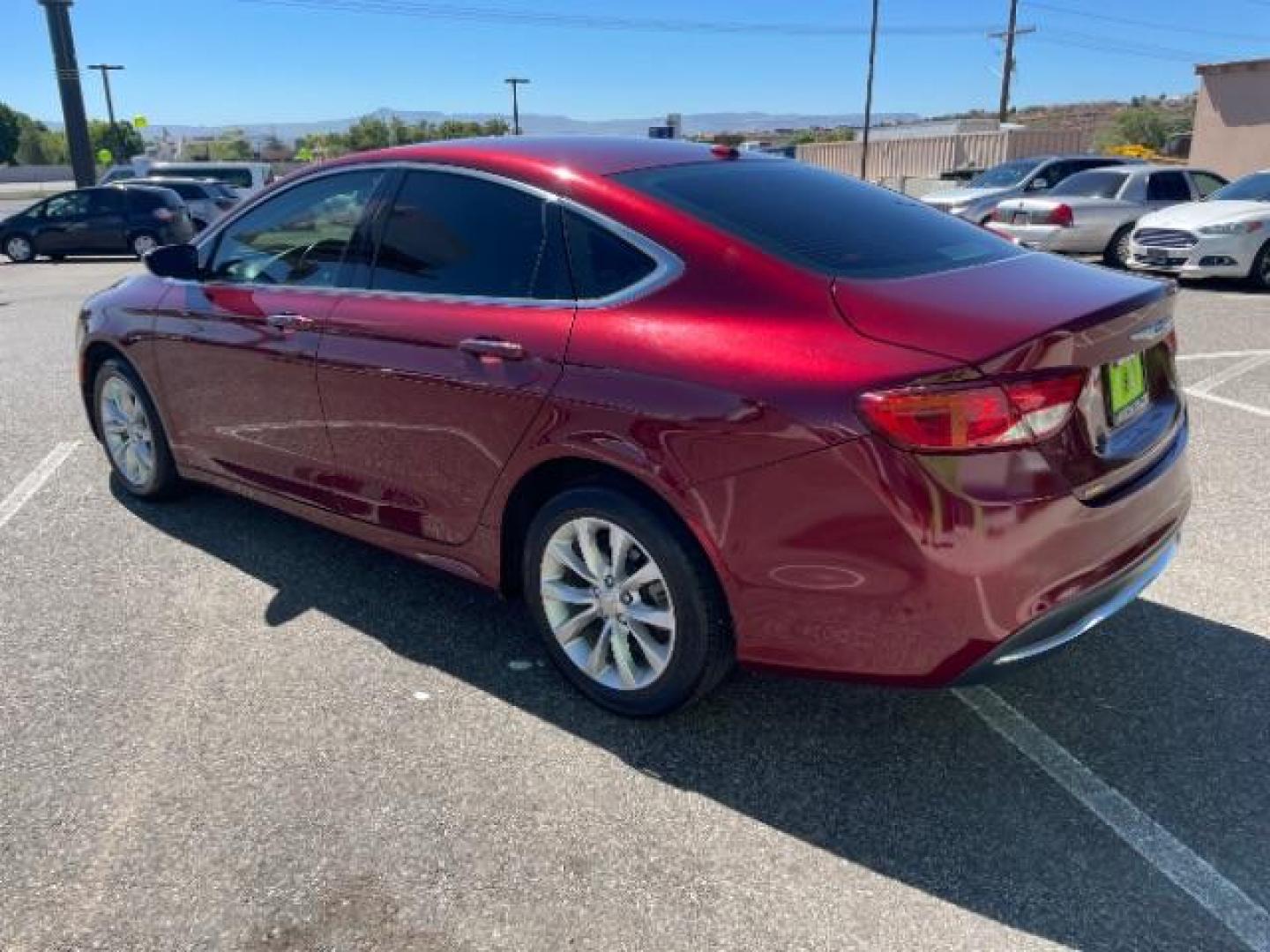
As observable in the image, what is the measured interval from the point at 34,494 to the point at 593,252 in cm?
376

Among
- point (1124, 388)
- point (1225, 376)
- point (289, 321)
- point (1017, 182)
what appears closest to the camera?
point (1124, 388)

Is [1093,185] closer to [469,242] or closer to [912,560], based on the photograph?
[469,242]

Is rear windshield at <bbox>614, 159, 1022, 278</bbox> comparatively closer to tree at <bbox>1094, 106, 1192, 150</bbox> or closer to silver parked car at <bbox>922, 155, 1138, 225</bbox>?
silver parked car at <bbox>922, 155, 1138, 225</bbox>

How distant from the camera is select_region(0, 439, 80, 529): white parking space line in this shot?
4.98 meters

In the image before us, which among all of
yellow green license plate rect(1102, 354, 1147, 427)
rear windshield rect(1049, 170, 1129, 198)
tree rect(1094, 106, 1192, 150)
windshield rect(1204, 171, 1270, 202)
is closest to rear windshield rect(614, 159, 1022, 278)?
yellow green license plate rect(1102, 354, 1147, 427)

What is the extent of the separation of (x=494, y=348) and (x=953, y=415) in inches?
54.0

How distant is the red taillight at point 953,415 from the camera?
7.70ft

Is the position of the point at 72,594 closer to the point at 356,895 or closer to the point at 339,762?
the point at 339,762

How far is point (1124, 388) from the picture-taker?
2742 millimetres

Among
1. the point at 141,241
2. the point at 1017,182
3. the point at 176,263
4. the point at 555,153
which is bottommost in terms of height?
the point at 141,241

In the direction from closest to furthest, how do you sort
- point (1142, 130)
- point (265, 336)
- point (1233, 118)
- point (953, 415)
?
point (953, 415)
point (265, 336)
point (1233, 118)
point (1142, 130)

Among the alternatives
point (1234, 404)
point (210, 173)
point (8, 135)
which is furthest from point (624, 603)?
point (8, 135)

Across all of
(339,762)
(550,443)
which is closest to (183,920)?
(339,762)

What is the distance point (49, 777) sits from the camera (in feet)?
9.43
